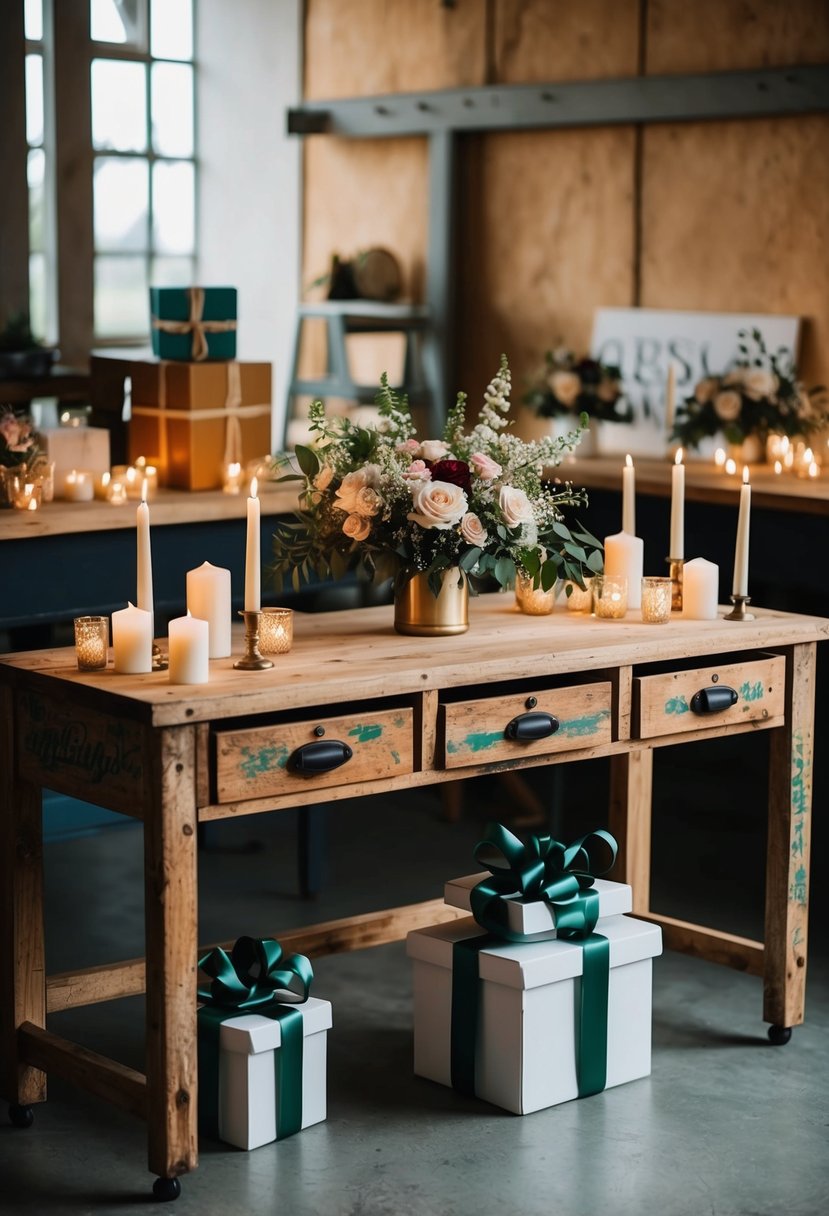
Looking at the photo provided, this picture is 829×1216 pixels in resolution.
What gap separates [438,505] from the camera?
11.3 feet

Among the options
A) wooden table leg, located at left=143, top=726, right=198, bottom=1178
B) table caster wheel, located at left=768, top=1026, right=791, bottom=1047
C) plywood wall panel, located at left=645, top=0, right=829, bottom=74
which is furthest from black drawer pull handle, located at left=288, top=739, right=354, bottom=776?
plywood wall panel, located at left=645, top=0, right=829, bottom=74

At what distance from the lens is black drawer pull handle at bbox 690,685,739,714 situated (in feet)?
12.2

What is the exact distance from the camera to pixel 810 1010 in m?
4.15

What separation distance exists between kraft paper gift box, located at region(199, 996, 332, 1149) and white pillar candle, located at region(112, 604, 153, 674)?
67 centimetres

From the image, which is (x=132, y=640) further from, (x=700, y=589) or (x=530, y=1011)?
(x=700, y=589)

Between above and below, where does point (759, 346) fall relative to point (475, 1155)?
above

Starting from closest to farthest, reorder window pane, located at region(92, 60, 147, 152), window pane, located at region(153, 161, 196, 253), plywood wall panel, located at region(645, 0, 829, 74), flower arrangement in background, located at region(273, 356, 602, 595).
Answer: flower arrangement in background, located at region(273, 356, 602, 595) < plywood wall panel, located at region(645, 0, 829, 74) < window pane, located at region(92, 60, 147, 152) < window pane, located at region(153, 161, 196, 253)

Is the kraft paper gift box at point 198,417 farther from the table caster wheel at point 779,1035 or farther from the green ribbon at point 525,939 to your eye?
the table caster wheel at point 779,1035

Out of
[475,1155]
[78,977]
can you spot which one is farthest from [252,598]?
[475,1155]

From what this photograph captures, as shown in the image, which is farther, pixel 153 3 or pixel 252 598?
pixel 153 3

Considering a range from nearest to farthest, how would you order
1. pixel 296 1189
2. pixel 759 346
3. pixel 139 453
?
pixel 296 1189, pixel 139 453, pixel 759 346

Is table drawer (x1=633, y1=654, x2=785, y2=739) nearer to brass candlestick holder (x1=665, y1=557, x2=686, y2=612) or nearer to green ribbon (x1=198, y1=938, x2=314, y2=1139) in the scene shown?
brass candlestick holder (x1=665, y1=557, x2=686, y2=612)

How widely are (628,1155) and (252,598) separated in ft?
4.02

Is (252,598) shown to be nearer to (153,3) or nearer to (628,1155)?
(628,1155)
